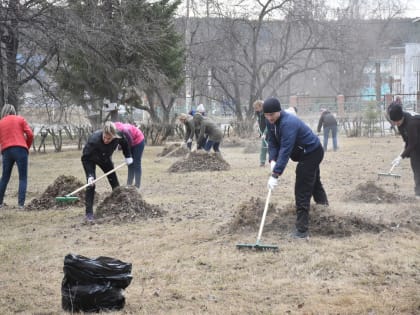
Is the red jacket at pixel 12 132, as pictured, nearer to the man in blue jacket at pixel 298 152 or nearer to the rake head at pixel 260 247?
the man in blue jacket at pixel 298 152

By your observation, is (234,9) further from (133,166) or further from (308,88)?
(308,88)

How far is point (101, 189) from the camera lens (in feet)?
42.8

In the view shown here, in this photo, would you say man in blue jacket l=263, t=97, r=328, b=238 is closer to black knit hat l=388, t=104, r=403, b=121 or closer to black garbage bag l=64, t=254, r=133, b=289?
black garbage bag l=64, t=254, r=133, b=289

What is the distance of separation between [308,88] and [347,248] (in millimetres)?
64181

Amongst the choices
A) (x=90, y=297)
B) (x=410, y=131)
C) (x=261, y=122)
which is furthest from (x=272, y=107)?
(x=261, y=122)

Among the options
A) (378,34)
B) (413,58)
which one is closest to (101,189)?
(378,34)

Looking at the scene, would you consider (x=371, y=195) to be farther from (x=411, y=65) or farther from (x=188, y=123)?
(x=411, y=65)

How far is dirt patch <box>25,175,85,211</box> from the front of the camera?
10.3m

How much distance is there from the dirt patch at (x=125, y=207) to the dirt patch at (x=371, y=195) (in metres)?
3.03

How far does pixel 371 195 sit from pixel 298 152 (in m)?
2.96

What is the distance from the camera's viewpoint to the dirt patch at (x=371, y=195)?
9.53 meters

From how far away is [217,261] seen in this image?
21.0ft

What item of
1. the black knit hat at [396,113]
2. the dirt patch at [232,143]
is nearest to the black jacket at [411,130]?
the black knit hat at [396,113]

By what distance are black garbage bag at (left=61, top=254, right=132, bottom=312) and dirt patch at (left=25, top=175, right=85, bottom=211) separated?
547 centimetres
